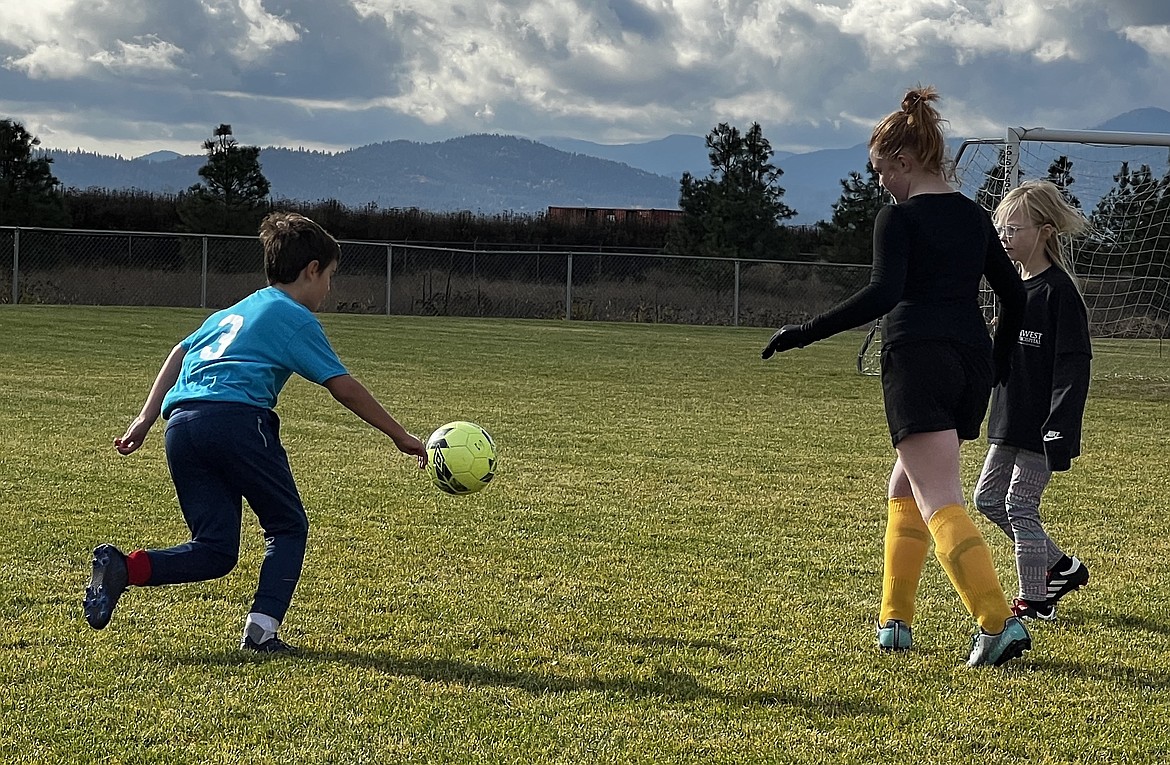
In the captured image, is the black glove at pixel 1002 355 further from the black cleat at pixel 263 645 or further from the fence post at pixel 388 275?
the fence post at pixel 388 275

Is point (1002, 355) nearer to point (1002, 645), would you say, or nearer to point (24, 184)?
point (1002, 645)

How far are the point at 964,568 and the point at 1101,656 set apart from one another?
0.73m

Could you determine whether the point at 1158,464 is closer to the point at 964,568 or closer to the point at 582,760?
the point at 964,568

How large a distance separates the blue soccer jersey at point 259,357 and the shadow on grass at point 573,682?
841mm

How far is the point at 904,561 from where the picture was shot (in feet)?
14.6

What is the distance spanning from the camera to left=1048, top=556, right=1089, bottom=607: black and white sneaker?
16.7ft

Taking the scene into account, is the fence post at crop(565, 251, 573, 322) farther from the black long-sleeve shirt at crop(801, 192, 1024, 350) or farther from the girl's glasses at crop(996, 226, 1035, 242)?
the black long-sleeve shirt at crop(801, 192, 1024, 350)

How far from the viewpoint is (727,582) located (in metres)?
5.38

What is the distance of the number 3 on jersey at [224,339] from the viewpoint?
424 cm

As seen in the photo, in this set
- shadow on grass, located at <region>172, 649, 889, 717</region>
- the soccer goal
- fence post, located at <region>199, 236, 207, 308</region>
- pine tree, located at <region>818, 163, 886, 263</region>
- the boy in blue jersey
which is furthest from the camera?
pine tree, located at <region>818, 163, 886, 263</region>

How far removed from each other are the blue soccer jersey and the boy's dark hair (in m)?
0.11

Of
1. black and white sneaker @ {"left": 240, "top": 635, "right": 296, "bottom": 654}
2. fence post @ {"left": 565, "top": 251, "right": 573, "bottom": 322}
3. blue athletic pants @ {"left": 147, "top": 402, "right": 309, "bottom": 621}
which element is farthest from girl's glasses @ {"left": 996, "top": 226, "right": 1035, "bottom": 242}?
fence post @ {"left": 565, "top": 251, "right": 573, "bottom": 322}

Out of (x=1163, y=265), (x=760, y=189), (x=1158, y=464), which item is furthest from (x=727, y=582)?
(x=760, y=189)

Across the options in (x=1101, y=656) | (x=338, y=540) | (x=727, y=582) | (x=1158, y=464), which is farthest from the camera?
(x=1158, y=464)
